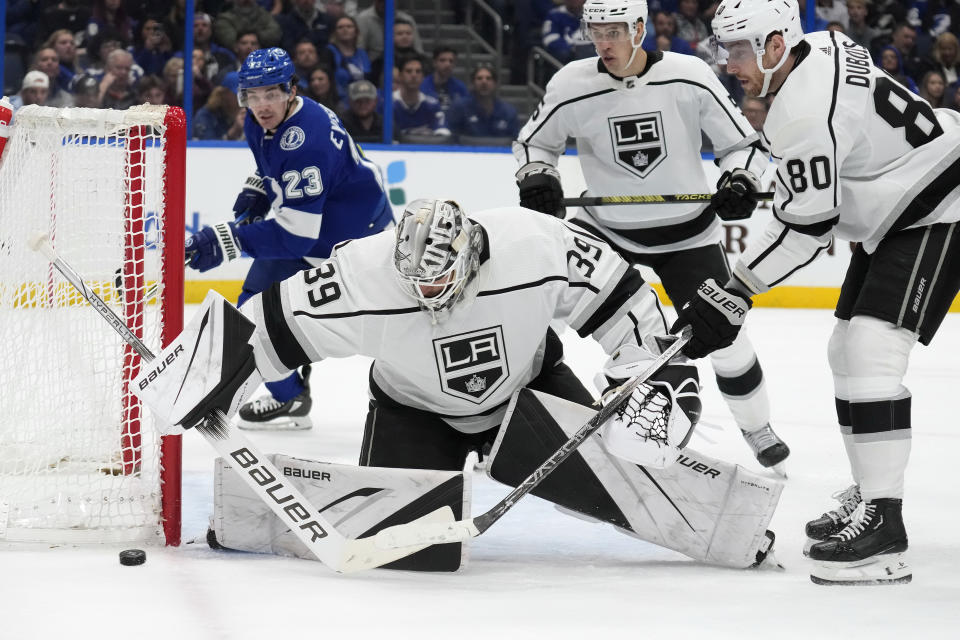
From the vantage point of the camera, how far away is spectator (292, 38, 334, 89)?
6.95 meters

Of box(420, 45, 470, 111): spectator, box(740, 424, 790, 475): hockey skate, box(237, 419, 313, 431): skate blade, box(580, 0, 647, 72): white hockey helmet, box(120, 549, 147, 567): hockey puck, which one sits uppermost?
box(580, 0, 647, 72): white hockey helmet

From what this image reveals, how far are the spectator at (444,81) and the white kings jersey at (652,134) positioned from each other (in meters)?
3.59

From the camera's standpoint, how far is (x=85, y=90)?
21.9 ft

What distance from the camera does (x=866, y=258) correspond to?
8.53 ft

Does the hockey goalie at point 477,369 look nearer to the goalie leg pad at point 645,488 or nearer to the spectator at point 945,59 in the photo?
the goalie leg pad at point 645,488

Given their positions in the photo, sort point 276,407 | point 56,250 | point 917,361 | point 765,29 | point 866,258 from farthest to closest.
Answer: point 917,361, point 276,407, point 56,250, point 866,258, point 765,29

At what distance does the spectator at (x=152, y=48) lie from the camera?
677 centimetres

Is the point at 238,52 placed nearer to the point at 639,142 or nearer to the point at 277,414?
the point at 277,414

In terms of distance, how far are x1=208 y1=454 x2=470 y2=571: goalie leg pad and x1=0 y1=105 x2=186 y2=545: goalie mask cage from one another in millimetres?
141

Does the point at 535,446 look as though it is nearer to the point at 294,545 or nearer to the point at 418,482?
the point at 418,482

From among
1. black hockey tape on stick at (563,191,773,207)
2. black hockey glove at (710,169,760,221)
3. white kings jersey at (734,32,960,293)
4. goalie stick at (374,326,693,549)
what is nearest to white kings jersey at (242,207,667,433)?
goalie stick at (374,326,693,549)

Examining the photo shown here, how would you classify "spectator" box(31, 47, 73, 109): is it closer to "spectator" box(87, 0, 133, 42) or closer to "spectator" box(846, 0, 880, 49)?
"spectator" box(87, 0, 133, 42)

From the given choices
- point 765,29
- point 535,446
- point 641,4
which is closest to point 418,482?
point 535,446

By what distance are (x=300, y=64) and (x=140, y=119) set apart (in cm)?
453
